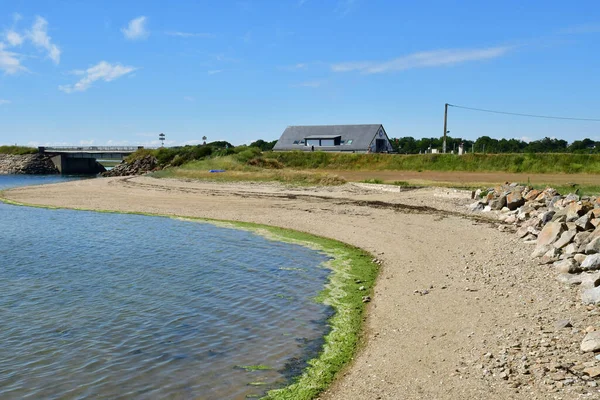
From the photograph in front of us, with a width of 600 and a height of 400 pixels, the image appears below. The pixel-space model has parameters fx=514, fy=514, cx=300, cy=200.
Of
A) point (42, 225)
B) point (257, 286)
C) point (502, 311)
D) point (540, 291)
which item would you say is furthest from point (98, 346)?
point (42, 225)

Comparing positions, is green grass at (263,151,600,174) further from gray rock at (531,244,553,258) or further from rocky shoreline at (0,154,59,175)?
rocky shoreline at (0,154,59,175)

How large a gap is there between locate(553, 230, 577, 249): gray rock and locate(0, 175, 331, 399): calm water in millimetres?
6929

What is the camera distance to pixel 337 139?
8512cm

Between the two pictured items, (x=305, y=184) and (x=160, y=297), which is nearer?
(x=160, y=297)

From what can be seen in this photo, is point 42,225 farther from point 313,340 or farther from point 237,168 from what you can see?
point 237,168

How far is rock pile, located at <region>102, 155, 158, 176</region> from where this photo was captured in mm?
90981

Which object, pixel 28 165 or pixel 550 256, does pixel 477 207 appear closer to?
pixel 550 256

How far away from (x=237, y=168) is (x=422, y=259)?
43.3 metres

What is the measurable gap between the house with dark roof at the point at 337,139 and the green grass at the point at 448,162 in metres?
12.3

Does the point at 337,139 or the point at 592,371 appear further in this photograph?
the point at 337,139

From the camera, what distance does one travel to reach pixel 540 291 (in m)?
12.1

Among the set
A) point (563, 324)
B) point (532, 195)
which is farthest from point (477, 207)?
point (563, 324)

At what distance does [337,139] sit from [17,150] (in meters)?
82.7

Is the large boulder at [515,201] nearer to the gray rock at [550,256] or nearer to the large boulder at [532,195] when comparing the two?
the large boulder at [532,195]
